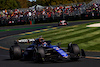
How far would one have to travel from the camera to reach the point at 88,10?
50.3m

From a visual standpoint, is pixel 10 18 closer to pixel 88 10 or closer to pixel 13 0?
pixel 88 10

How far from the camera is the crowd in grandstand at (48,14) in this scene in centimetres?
5028

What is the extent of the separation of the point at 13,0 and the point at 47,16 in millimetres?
52076

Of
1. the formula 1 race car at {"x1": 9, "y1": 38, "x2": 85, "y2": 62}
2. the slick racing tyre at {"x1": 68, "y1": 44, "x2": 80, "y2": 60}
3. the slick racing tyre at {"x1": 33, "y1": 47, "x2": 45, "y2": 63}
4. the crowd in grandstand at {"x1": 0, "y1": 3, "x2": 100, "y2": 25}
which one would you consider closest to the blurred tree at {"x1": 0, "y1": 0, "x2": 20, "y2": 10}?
the crowd in grandstand at {"x1": 0, "y1": 3, "x2": 100, "y2": 25}

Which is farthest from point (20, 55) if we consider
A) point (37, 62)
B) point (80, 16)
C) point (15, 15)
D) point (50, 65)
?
point (15, 15)

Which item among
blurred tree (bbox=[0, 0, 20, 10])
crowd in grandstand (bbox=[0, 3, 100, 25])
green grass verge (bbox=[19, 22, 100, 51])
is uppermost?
blurred tree (bbox=[0, 0, 20, 10])

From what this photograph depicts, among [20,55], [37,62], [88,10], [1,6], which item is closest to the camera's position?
[37,62]

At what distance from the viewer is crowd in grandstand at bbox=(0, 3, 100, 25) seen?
165 feet

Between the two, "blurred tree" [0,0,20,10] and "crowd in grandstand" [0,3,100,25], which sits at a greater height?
"blurred tree" [0,0,20,10]

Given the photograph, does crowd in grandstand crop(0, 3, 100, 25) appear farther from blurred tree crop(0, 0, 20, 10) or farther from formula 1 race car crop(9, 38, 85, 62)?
blurred tree crop(0, 0, 20, 10)

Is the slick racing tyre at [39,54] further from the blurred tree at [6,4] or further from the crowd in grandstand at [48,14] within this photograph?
the blurred tree at [6,4]

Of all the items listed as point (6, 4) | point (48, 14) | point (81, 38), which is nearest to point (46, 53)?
point (81, 38)

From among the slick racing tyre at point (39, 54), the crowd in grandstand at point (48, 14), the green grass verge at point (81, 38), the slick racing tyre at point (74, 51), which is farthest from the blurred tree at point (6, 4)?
the slick racing tyre at point (39, 54)

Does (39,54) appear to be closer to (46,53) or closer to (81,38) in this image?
(46,53)
